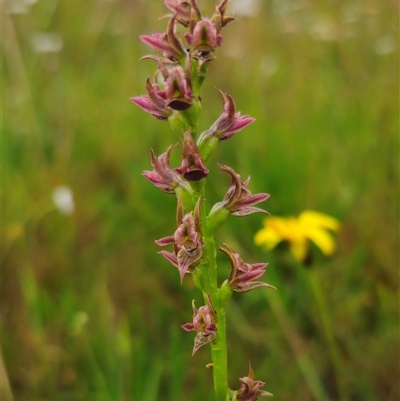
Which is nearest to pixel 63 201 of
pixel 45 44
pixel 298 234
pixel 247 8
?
pixel 298 234

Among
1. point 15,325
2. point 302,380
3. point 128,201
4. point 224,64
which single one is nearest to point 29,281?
point 15,325

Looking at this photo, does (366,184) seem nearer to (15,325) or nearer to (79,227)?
(79,227)

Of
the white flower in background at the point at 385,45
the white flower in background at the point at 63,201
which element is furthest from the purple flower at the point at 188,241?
the white flower in background at the point at 385,45

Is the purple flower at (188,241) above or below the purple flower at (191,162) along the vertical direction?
below

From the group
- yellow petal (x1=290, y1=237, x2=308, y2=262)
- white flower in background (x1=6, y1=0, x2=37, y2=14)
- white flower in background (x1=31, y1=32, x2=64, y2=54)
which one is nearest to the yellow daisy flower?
yellow petal (x1=290, y1=237, x2=308, y2=262)

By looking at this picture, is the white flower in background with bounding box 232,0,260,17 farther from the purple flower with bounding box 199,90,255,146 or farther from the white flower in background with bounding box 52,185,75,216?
the purple flower with bounding box 199,90,255,146

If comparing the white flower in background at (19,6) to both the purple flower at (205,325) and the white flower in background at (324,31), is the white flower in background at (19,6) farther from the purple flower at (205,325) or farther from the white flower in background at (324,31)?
the purple flower at (205,325)
